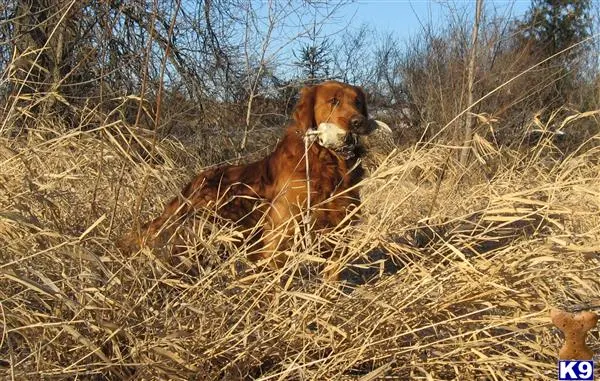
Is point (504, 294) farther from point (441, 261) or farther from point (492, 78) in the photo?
point (492, 78)

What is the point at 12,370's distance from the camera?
1707 millimetres

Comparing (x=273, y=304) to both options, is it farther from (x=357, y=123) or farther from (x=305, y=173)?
(x=357, y=123)

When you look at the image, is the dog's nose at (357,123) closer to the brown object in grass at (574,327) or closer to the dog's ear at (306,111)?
the dog's ear at (306,111)

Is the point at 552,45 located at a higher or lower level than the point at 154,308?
higher

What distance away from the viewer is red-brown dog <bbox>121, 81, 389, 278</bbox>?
3.07 meters

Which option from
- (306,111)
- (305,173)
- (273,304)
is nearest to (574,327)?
(273,304)

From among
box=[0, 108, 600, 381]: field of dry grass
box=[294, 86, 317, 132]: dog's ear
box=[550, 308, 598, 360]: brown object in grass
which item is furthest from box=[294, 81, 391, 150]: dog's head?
box=[550, 308, 598, 360]: brown object in grass

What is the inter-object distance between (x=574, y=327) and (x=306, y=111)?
88.8 inches

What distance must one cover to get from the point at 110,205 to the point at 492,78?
7.14 m

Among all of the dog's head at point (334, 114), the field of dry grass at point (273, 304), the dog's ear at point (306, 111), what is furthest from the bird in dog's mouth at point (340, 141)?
the field of dry grass at point (273, 304)

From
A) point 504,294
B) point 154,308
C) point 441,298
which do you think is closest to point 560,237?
A: point 504,294

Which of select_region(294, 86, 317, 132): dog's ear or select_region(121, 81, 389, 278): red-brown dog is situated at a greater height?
select_region(294, 86, 317, 132): dog's ear

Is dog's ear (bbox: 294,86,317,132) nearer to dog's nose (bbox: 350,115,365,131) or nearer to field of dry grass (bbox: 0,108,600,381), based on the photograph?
dog's nose (bbox: 350,115,365,131)

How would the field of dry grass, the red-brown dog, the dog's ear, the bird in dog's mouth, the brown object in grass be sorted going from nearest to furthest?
the brown object in grass → the field of dry grass → the red-brown dog → the bird in dog's mouth → the dog's ear
